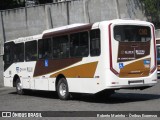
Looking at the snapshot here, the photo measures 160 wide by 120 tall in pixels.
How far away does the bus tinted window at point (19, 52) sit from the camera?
23375mm

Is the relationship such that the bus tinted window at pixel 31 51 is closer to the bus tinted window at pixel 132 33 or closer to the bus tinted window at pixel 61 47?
the bus tinted window at pixel 61 47

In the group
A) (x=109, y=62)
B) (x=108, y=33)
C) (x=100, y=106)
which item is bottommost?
(x=100, y=106)

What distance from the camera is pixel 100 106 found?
16.1 meters

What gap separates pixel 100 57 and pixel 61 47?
301cm

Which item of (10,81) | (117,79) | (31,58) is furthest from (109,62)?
(10,81)

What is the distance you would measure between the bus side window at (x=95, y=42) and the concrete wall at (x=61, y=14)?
84.1 feet

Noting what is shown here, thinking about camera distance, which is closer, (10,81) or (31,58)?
(31,58)

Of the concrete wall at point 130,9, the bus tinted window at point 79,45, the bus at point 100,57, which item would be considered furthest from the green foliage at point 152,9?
the bus tinted window at point 79,45

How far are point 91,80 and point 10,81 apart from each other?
27.8 feet

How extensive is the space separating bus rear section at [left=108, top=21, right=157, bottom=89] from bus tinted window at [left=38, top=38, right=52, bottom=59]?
14.2 ft

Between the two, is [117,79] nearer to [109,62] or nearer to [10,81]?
[109,62]

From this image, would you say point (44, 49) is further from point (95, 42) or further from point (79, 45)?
point (95, 42)

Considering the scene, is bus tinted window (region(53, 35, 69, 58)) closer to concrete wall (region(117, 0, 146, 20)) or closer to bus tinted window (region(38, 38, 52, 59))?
bus tinted window (region(38, 38, 52, 59))

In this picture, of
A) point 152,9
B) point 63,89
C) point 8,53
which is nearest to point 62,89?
point 63,89
